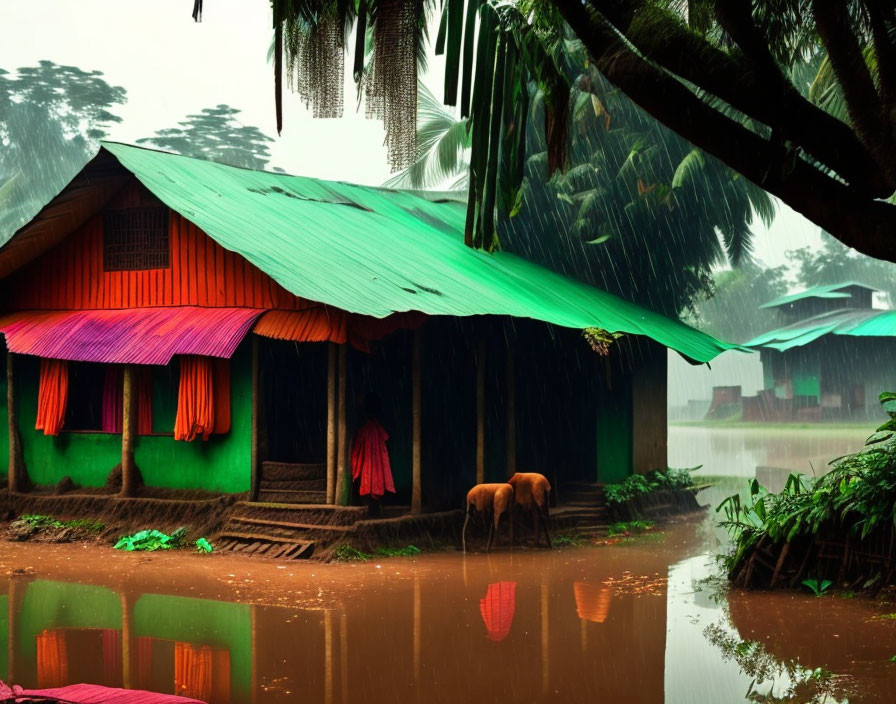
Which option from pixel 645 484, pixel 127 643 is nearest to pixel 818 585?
pixel 127 643

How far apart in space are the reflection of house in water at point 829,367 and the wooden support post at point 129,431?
1138 inches

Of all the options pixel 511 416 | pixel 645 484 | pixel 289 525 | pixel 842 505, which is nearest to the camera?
pixel 842 505

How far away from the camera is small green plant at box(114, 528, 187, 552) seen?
1314cm

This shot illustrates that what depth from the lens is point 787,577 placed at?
10.0m

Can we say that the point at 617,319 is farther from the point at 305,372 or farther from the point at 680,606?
the point at 680,606

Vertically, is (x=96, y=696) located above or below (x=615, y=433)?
below

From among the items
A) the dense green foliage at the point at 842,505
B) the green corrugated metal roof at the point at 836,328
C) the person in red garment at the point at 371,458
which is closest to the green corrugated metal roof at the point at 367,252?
the person in red garment at the point at 371,458

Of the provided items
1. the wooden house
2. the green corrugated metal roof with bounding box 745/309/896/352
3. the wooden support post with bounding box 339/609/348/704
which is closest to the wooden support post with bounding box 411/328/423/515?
the wooden house

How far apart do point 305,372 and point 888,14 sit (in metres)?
10.7

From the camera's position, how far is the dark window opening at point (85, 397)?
1619 cm

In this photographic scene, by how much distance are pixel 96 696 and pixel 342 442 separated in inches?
282

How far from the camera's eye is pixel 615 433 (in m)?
18.3

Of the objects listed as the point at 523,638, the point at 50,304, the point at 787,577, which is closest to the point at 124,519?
the point at 50,304

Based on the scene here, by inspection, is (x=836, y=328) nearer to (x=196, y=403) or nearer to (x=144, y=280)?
(x=144, y=280)
